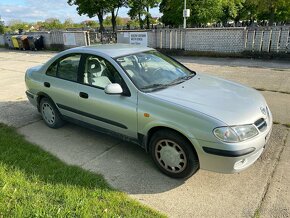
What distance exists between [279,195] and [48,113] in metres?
3.81

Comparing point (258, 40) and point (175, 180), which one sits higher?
point (258, 40)

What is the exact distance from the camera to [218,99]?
314 cm

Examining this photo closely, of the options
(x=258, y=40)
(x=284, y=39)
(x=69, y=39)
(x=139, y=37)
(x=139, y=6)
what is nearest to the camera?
(x=284, y=39)

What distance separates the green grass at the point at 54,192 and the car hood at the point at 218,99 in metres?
1.20

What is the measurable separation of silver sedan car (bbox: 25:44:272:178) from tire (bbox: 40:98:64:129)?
1.4 inches

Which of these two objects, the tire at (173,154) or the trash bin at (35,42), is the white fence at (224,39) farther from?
the tire at (173,154)

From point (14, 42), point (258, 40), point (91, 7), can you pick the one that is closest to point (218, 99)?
point (258, 40)

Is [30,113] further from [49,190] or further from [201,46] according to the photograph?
[201,46]

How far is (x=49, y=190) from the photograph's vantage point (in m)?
2.95

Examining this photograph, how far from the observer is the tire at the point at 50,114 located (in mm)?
4617

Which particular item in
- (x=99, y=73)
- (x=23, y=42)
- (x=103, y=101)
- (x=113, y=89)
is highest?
(x=99, y=73)

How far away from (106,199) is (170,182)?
804 mm

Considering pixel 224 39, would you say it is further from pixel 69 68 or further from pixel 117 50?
pixel 69 68

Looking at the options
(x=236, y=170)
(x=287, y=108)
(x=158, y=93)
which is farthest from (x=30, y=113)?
(x=287, y=108)
